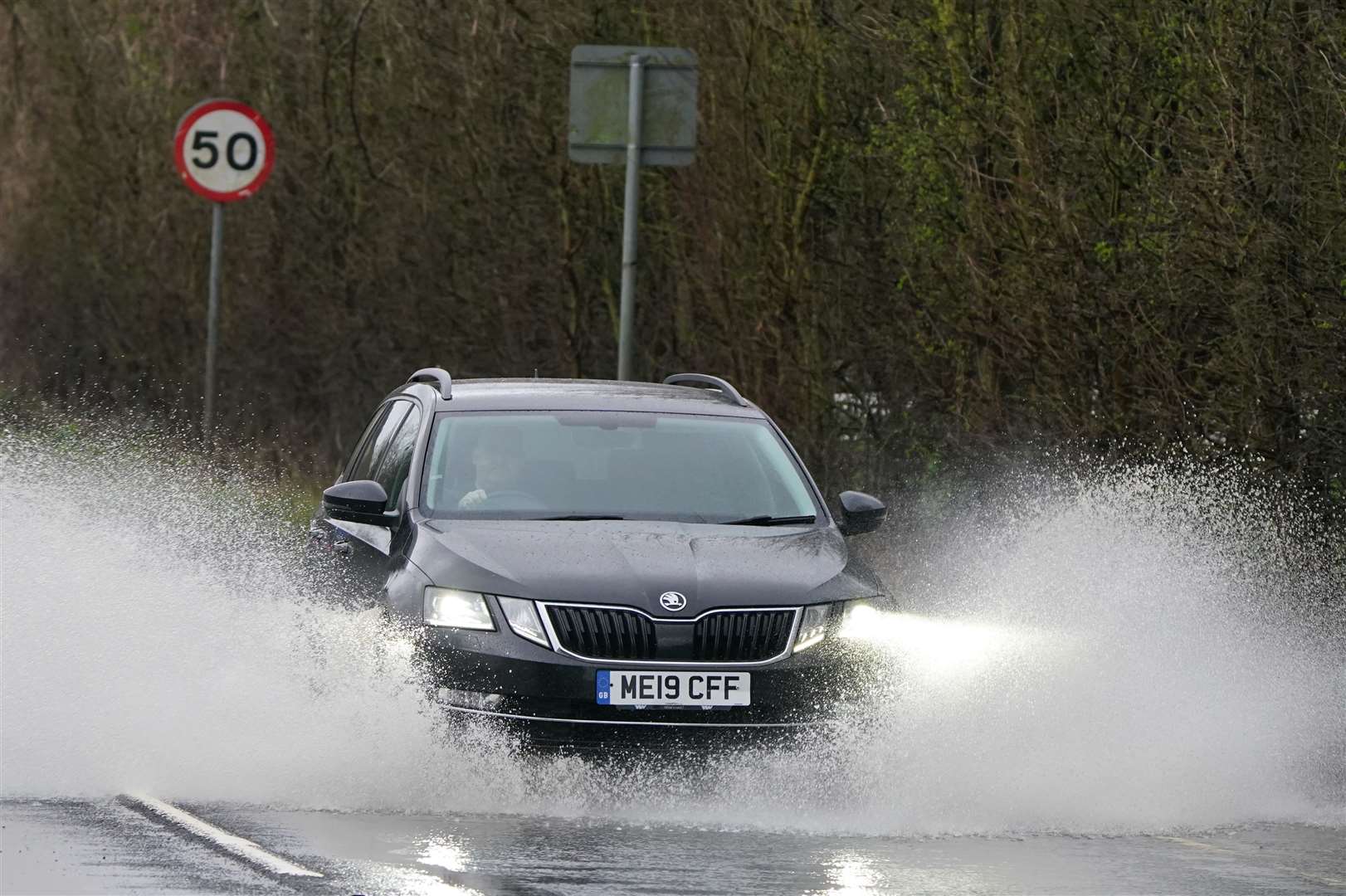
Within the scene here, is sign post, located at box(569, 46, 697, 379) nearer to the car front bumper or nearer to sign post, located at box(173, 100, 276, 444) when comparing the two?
sign post, located at box(173, 100, 276, 444)

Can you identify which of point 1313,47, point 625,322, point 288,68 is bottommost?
point 625,322

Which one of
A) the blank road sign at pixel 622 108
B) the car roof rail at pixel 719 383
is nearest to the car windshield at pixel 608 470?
the car roof rail at pixel 719 383

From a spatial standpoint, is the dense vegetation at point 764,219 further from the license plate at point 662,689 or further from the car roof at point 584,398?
the license plate at point 662,689

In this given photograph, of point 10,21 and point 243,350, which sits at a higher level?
point 10,21

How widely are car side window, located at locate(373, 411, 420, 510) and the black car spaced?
0.6 inches

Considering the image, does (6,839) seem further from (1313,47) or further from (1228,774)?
(1313,47)

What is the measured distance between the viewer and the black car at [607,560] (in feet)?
29.2

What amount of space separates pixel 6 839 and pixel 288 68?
60.9 feet

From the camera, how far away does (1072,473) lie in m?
15.5

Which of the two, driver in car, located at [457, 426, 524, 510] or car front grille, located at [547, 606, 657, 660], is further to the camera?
driver in car, located at [457, 426, 524, 510]

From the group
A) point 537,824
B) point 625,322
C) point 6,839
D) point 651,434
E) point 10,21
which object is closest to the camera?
point 6,839

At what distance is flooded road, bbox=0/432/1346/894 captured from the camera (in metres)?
7.80

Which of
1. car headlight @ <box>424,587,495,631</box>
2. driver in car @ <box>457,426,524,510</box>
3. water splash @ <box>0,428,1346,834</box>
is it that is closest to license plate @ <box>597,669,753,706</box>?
water splash @ <box>0,428,1346,834</box>

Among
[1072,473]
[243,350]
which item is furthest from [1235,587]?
[243,350]
